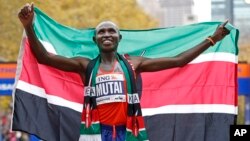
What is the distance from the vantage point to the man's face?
6.89 meters

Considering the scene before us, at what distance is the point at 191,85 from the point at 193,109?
0.77 feet

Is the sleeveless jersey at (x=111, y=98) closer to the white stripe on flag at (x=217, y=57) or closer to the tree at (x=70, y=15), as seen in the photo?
the white stripe on flag at (x=217, y=57)

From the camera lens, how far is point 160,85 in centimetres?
859

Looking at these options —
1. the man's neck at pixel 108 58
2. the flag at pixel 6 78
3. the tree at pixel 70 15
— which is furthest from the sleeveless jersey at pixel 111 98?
the tree at pixel 70 15

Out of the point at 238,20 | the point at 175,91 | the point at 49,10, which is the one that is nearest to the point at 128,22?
the point at 238,20

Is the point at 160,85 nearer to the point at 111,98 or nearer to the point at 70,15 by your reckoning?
the point at 111,98

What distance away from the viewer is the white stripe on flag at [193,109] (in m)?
8.39

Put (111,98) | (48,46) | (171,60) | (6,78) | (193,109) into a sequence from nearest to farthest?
(111,98), (171,60), (48,46), (193,109), (6,78)

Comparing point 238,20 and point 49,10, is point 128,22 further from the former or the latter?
point 49,10

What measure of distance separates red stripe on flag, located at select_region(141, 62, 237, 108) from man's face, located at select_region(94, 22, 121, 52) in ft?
5.46

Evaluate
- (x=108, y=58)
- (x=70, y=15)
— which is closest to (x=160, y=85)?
(x=108, y=58)

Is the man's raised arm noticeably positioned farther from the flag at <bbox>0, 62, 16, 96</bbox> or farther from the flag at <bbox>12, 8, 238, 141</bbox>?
the flag at <bbox>0, 62, 16, 96</bbox>

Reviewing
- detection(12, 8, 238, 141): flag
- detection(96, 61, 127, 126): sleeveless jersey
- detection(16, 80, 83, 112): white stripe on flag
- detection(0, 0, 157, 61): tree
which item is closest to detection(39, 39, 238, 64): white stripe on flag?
detection(12, 8, 238, 141): flag

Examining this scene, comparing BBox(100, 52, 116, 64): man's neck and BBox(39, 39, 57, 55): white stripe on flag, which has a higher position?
BBox(39, 39, 57, 55): white stripe on flag
